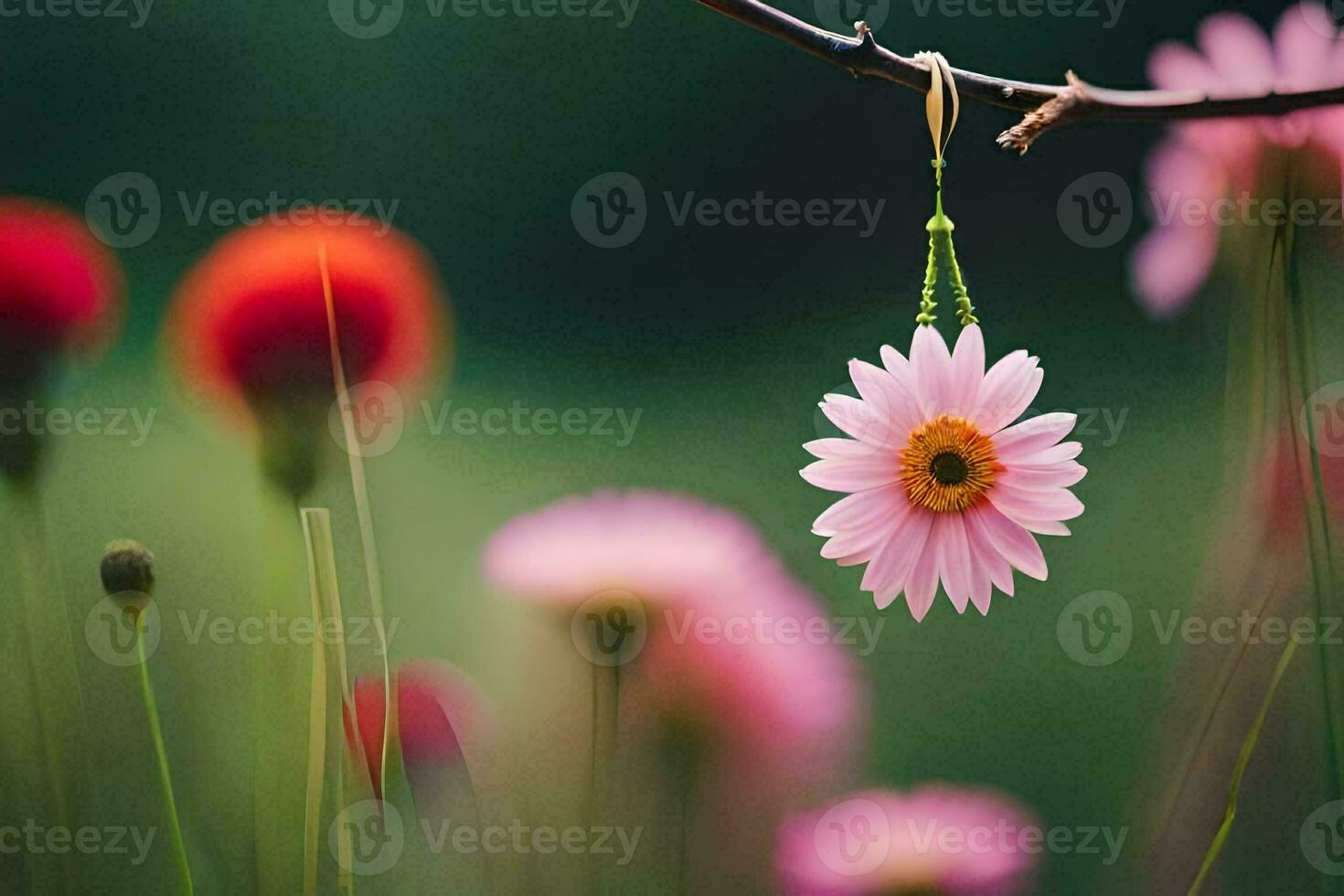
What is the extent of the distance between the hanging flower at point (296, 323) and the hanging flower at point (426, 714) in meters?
0.23

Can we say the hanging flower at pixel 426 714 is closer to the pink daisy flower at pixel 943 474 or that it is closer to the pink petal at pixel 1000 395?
the pink daisy flower at pixel 943 474

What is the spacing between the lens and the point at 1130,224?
1.22m

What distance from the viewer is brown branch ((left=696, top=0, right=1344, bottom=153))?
0.99 meters

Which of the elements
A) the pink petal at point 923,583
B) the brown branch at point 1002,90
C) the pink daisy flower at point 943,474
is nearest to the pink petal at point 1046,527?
→ the pink daisy flower at point 943,474

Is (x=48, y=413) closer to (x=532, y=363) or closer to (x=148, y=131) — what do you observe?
(x=148, y=131)

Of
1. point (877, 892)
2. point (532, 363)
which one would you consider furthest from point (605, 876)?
point (532, 363)

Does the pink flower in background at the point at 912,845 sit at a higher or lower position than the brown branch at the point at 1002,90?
lower

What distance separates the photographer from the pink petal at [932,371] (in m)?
1.11

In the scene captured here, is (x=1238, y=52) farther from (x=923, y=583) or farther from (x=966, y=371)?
(x=923, y=583)

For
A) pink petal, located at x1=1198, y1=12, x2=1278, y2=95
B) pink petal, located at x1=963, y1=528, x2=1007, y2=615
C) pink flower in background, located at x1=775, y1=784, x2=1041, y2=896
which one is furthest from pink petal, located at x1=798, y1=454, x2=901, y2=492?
pink petal, located at x1=1198, y1=12, x2=1278, y2=95

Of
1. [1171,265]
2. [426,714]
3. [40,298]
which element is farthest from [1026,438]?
[40,298]

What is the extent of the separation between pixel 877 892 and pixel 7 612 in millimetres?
970

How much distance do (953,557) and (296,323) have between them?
29.3 inches

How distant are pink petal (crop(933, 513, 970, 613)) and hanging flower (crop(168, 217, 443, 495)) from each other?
0.57m
